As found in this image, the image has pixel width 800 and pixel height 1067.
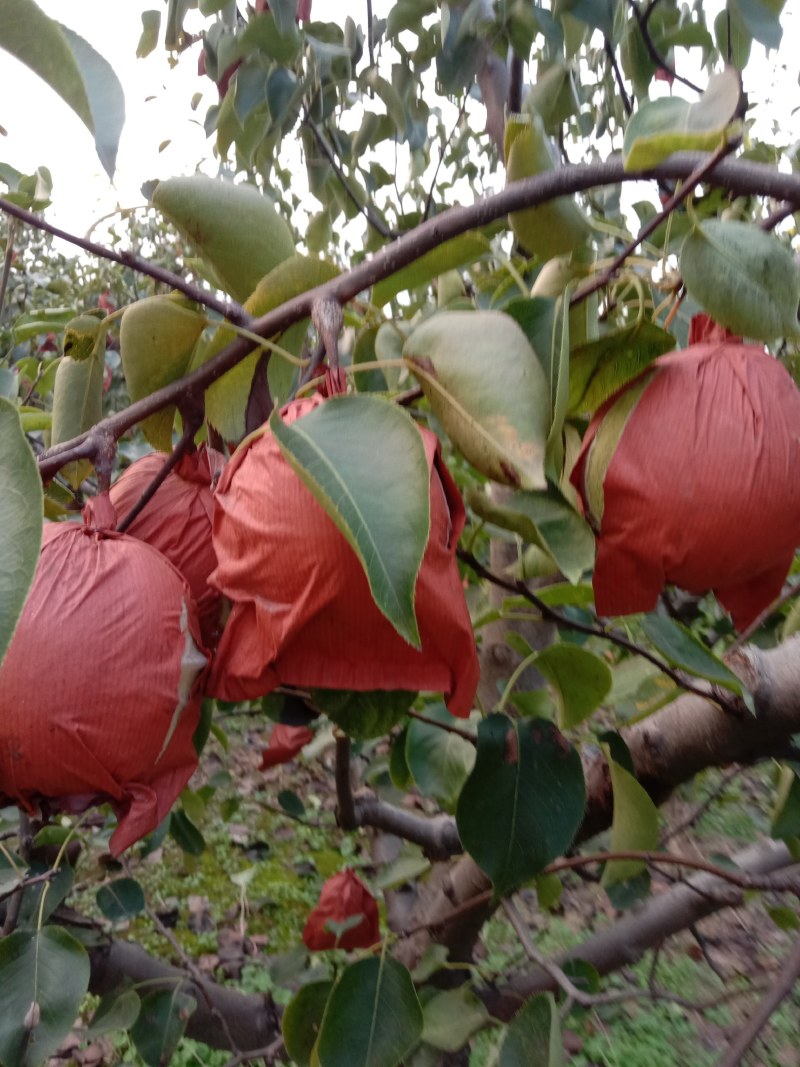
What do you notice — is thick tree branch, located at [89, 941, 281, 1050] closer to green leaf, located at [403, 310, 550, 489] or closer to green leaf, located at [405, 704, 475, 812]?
green leaf, located at [405, 704, 475, 812]

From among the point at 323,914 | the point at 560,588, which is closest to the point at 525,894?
the point at 323,914

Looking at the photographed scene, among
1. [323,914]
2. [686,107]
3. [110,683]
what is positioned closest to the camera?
[110,683]

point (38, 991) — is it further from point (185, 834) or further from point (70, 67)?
point (70, 67)

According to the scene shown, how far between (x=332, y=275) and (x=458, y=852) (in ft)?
2.87

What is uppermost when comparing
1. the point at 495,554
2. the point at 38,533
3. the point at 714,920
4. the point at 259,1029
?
the point at 38,533

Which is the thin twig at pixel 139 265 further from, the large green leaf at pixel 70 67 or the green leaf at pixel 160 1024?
the green leaf at pixel 160 1024

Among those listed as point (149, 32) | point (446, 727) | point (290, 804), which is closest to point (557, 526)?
point (446, 727)

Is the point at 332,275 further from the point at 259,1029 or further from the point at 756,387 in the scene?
the point at 259,1029

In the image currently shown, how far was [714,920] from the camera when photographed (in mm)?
2229

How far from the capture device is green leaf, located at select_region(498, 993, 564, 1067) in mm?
664

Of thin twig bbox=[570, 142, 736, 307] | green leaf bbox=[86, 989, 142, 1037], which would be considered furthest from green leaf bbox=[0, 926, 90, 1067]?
thin twig bbox=[570, 142, 736, 307]

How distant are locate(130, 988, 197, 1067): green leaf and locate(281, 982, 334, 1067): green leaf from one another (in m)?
0.19

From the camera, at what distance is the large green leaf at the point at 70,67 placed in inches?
16.6

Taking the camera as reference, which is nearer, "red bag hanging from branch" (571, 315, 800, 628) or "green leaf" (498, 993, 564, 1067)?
"red bag hanging from branch" (571, 315, 800, 628)
